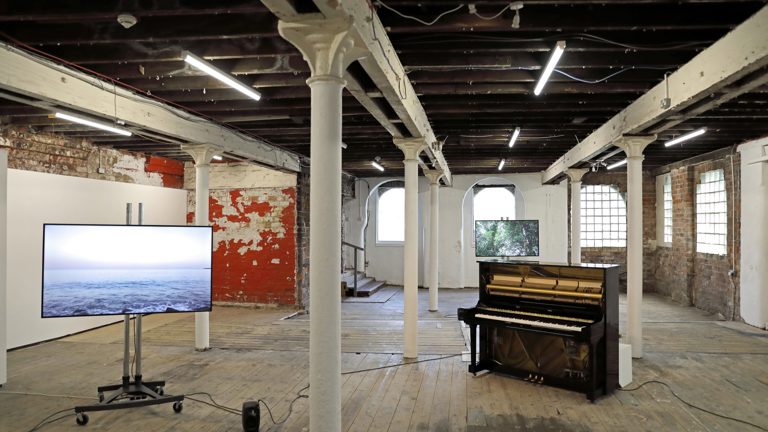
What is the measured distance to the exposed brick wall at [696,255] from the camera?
31.0 feet

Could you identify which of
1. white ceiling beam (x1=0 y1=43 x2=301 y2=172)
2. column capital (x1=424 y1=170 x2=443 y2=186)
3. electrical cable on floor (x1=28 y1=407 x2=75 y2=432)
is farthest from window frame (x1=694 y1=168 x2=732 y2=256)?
electrical cable on floor (x1=28 y1=407 x2=75 y2=432)

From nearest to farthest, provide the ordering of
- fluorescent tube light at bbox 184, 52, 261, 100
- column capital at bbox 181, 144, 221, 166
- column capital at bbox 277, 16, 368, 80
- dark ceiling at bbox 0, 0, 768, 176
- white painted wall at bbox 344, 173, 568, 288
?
column capital at bbox 277, 16, 368, 80 < dark ceiling at bbox 0, 0, 768, 176 < fluorescent tube light at bbox 184, 52, 261, 100 < column capital at bbox 181, 144, 221, 166 < white painted wall at bbox 344, 173, 568, 288

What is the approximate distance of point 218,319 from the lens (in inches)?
380

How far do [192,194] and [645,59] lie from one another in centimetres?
954

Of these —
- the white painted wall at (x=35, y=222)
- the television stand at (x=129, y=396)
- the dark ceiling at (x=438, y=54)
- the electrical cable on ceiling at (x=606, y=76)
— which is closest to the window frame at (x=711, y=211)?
the dark ceiling at (x=438, y=54)

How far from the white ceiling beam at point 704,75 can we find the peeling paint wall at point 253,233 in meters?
6.60

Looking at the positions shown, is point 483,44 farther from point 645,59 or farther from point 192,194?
point 192,194

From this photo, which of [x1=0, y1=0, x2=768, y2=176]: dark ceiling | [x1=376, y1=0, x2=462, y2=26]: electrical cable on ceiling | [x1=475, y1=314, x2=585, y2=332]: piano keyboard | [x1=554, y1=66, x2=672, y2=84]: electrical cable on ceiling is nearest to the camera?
[x1=376, y1=0, x2=462, y2=26]: electrical cable on ceiling

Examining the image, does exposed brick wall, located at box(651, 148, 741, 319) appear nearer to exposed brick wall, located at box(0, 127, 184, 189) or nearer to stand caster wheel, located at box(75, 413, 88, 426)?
stand caster wheel, located at box(75, 413, 88, 426)

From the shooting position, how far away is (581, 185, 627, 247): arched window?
14133mm

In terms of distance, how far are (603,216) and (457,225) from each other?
3.96 metres

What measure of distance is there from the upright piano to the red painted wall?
5750 mm

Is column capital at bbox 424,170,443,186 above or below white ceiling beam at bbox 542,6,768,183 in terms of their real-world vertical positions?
below

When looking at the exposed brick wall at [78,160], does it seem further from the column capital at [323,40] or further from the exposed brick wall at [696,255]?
the exposed brick wall at [696,255]
